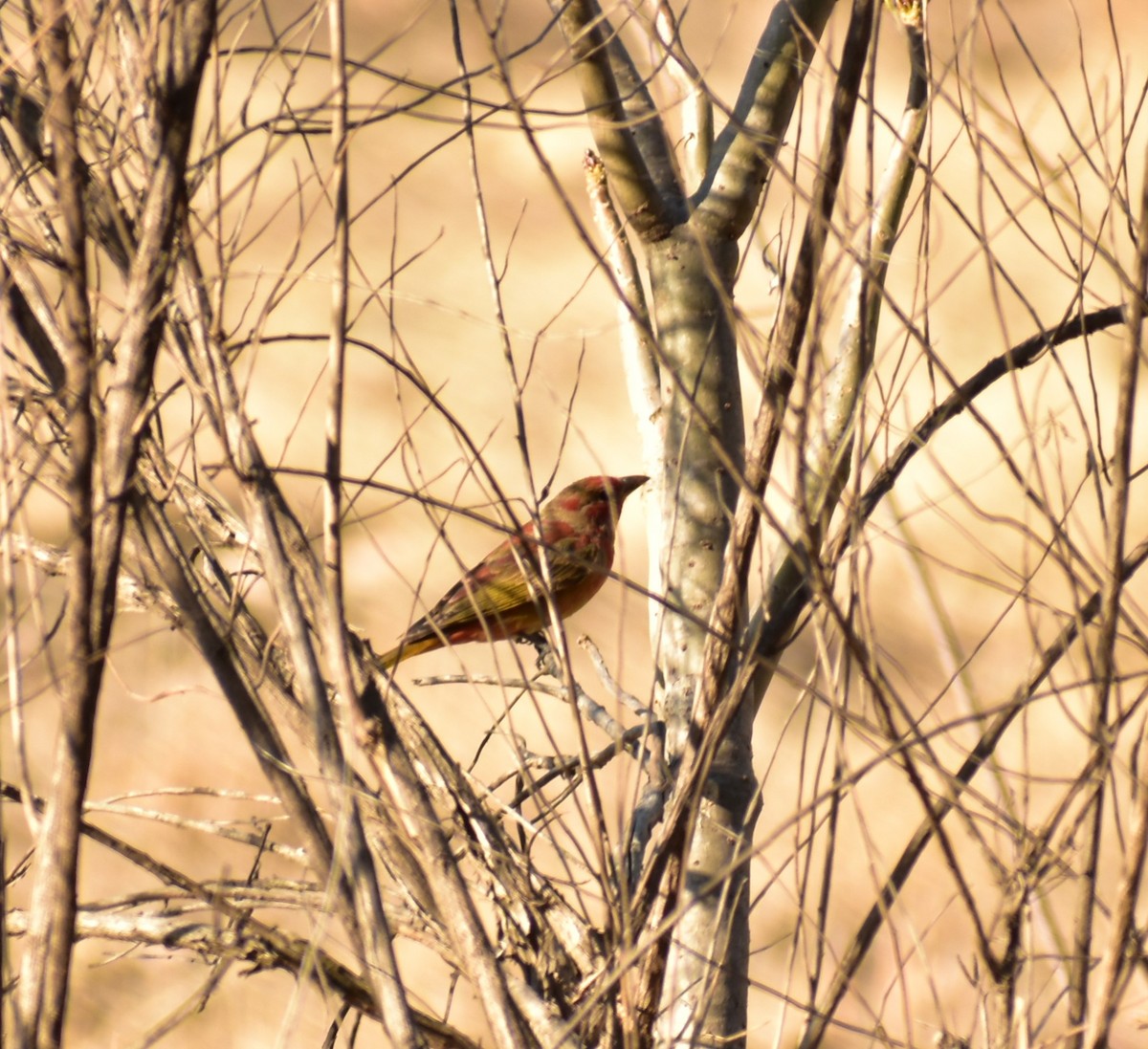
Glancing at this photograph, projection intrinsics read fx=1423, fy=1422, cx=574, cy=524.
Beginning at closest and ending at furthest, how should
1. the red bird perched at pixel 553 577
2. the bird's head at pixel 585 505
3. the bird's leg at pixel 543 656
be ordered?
the bird's leg at pixel 543 656 → the red bird perched at pixel 553 577 → the bird's head at pixel 585 505

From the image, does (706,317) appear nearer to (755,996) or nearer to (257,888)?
(257,888)

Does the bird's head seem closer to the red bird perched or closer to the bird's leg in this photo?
the red bird perched

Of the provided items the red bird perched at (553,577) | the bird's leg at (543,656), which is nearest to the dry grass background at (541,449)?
the bird's leg at (543,656)

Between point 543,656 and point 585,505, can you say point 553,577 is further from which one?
point 585,505

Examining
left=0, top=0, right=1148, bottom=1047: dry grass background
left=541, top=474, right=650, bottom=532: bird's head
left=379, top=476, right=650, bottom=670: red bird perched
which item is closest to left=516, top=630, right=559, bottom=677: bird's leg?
left=379, top=476, right=650, bottom=670: red bird perched

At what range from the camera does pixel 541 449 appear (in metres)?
7.07


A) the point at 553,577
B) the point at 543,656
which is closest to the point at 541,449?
the point at 553,577

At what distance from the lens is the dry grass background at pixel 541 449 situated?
6105 millimetres

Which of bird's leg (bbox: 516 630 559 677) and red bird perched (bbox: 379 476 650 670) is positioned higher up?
red bird perched (bbox: 379 476 650 670)

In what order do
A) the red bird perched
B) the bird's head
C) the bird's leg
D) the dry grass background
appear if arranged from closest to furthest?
1. the bird's leg
2. the red bird perched
3. the bird's head
4. the dry grass background

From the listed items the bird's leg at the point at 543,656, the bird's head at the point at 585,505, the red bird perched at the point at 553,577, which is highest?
the bird's head at the point at 585,505

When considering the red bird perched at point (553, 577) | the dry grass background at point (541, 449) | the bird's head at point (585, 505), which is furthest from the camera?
the dry grass background at point (541, 449)

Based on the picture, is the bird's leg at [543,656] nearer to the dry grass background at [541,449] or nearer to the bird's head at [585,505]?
the dry grass background at [541,449]

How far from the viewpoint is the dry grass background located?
20.0ft
